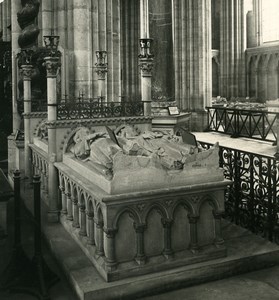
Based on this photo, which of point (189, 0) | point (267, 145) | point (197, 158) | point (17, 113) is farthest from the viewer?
point (189, 0)

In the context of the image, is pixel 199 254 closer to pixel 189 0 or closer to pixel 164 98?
pixel 164 98

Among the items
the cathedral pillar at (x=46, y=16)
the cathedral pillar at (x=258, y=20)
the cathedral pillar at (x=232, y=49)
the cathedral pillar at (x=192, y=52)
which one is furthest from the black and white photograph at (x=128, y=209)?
the cathedral pillar at (x=258, y=20)

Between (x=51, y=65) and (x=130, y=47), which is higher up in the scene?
(x=130, y=47)

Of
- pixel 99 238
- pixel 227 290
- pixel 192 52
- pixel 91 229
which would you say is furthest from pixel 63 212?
pixel 192 52

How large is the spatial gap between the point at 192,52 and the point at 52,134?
44.0 feet

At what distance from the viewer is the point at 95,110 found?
7.07 meters

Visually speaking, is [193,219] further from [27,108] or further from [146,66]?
[27,108]

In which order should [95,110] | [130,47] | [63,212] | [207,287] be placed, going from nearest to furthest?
[207,287]
[63,212]
[95,110]
[130,47]

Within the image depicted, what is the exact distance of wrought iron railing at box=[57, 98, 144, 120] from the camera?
255 inches

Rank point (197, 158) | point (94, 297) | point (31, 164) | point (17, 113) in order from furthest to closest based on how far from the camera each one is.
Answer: point (17, 113)
point (31, 164)
point (197, 158)
point (94, 297)

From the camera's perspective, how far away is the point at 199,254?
4410 millimetres

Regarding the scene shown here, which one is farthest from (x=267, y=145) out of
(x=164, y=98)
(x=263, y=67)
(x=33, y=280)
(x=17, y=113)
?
(x=263, y=67)

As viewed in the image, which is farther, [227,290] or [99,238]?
[99,238]

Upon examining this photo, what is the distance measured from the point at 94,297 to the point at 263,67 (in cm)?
2455
